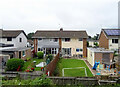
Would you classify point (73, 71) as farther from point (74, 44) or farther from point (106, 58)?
point (74, 44)

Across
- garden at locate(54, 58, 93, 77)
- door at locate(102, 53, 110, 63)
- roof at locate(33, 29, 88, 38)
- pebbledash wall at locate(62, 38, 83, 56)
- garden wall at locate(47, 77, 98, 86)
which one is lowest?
garden at locate(54, 58, 93, 77)

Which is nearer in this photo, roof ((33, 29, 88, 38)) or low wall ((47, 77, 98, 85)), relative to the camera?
low wall ((47, 77, 98, 85))

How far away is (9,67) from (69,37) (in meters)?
16.9

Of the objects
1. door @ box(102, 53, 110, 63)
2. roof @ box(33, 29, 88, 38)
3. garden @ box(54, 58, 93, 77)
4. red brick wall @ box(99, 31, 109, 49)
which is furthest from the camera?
roof @ box(33, 29, 88, 38)

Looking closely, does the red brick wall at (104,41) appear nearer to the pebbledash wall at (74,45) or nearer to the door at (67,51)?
the pebbledash wall at (74,45)

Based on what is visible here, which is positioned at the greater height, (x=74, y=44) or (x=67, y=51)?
(x=74, y=44)

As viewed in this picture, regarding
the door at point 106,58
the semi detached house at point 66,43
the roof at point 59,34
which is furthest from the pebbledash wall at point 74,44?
the door at point 106,58

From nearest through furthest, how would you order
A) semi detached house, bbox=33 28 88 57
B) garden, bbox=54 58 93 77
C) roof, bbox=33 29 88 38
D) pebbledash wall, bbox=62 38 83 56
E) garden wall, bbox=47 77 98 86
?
1. garden wall, bbox=47 77 98 86
2. garden, bbox=54 58 93 77
3. semi detached house, bbox=33 28 88 57
4. pebbledash wall, bbox=62 38 83 56
5. roof, bbox=33 29 88 38

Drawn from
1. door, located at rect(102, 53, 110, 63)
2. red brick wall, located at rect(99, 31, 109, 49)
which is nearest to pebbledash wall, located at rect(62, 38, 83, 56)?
red brick wall, located at rect(99, 31, 109, 49)

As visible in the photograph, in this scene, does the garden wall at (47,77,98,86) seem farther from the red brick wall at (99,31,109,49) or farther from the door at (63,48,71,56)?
the door at (63,48,71,56)

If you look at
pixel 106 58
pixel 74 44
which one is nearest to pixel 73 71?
pixel 106 58

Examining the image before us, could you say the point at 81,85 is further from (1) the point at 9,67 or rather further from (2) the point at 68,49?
(2) the point at 68,49

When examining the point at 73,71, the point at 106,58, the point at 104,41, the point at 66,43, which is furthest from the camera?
the point at 66,43

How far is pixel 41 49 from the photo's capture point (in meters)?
25.3
